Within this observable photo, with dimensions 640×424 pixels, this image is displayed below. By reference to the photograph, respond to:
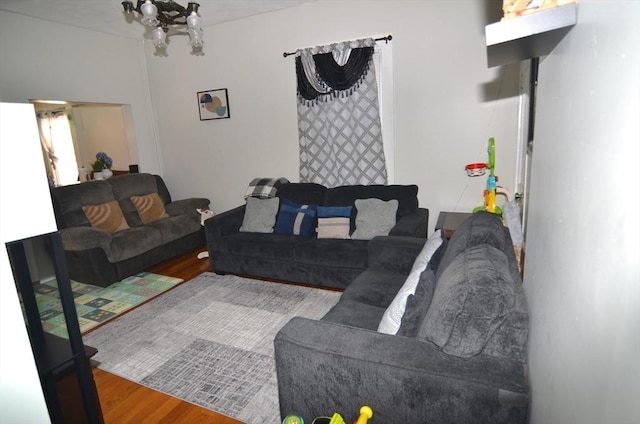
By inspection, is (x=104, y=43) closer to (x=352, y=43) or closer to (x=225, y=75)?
(x=225, y=75)

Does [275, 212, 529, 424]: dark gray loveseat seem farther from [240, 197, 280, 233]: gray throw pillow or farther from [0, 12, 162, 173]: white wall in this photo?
[0, 12, 162, 173]: white wall

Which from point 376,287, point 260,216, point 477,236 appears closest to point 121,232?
point 260,216

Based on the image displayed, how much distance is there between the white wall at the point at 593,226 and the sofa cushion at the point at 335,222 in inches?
91.7

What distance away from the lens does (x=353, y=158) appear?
145 inches

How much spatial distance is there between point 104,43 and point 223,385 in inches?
174

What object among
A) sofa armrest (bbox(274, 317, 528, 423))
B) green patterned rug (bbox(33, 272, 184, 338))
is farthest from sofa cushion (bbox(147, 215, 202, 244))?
sofa armrest (bbox(274, 317, 528, 423))

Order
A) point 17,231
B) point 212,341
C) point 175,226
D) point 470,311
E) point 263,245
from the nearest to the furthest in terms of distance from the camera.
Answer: point 17,231
point 470,311
point 212,341
point 263,245
point 175,226

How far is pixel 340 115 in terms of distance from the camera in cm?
362

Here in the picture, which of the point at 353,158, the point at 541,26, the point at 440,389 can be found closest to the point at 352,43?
the point at 353,158

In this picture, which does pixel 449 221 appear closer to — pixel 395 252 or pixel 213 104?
pixel 395 252

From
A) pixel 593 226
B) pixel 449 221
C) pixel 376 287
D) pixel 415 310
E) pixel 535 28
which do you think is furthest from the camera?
pixel 449 221

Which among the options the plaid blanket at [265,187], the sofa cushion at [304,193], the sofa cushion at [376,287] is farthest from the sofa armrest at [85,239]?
the sofa cushion at [376,287]

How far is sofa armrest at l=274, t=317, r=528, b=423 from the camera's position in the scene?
1115mm

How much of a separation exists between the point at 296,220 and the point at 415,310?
2245mm
